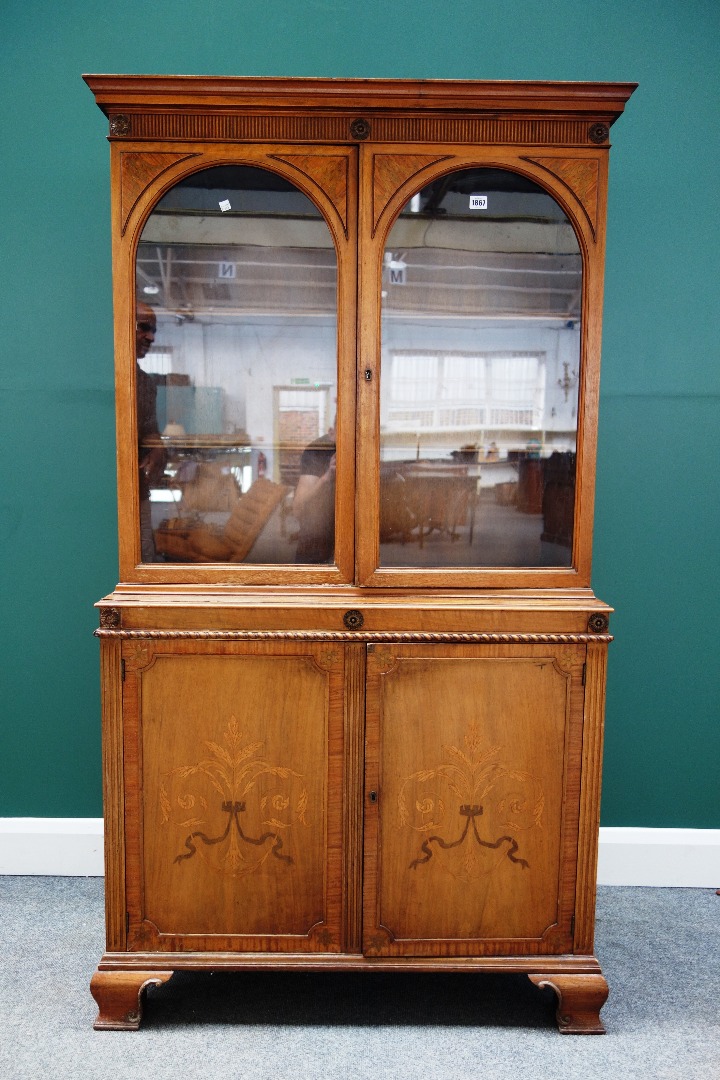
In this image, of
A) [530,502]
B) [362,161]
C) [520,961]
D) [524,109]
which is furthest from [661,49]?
[520,961]

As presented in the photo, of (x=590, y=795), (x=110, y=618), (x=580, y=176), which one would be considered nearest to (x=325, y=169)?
(x=580, y=176)

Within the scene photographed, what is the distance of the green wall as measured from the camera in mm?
2232

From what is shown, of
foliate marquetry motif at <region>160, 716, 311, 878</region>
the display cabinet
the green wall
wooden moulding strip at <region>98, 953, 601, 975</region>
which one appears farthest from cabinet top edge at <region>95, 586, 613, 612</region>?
wooden moulding strip at <region>98, 953, 601, 975</region>

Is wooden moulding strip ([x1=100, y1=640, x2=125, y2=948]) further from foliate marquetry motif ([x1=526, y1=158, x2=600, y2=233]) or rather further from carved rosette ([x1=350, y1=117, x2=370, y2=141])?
foliate marquetry motif ([x1=526, y1=158, x2=600, y2=233])

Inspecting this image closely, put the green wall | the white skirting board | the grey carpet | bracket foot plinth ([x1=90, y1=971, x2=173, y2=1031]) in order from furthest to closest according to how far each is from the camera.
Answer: the white skirting board, the green wall, bracket foot plinth ([x1=90, y1=971, x2=173, y2=1031]), the grey carpet

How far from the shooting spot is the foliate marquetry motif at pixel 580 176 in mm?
1719

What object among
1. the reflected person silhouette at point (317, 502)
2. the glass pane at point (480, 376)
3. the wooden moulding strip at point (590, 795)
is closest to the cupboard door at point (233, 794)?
the reflected person silhouette at point (317, 502)

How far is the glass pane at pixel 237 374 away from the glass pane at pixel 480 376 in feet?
0.57

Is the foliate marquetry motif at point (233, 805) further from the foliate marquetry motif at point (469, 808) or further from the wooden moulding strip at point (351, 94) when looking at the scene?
the wooden moulding strip at point (351, 94)

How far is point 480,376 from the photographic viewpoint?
6.10 ft

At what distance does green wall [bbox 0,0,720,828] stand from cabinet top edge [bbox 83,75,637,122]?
66 cm

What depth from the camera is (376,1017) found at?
1.83 meters

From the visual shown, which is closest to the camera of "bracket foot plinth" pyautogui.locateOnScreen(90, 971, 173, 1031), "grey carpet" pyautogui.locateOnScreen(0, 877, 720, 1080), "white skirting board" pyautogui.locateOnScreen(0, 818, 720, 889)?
"grey carpet" pyautogui.locateOnScreen(0, 877, 720, 1080)

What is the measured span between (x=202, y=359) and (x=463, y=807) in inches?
48.3
